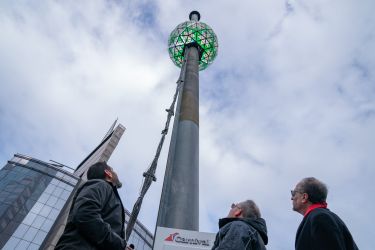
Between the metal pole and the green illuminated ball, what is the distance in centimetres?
454

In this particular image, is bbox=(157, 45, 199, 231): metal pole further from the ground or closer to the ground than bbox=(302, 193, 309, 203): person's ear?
further from the ground

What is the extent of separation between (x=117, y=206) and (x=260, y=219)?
175 centimetres

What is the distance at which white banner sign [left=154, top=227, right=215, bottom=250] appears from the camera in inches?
173

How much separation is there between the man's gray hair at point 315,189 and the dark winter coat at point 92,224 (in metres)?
2.24

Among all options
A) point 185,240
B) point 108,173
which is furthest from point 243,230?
point 185,240

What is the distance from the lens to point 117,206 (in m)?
2.91

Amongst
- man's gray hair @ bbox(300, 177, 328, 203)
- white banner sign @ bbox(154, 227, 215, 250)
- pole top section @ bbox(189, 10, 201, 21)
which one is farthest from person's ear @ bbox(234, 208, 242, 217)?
pole top section @ bbox(189, 10, 201, 21)

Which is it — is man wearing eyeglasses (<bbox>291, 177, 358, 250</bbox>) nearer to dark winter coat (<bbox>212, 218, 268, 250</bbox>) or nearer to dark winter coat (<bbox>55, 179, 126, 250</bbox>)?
dark winter coat (<bbox>212, 218, 268, 250</bbox>)

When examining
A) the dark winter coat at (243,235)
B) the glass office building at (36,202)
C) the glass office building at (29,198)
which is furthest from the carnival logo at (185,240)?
the glass office building at (29,198)

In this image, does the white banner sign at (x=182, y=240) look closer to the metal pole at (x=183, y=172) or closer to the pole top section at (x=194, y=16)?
the metal pole at (x=183, y=172)

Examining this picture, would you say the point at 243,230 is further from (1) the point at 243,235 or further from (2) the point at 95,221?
(2) the point at 95,221

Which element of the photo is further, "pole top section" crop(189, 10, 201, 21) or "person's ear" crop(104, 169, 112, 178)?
"pole top section" crop(189, 10, 201, 21)

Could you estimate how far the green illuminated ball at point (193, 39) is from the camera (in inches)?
564

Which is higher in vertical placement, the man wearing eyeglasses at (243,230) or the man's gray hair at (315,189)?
the man's gray hair at (315,189)
